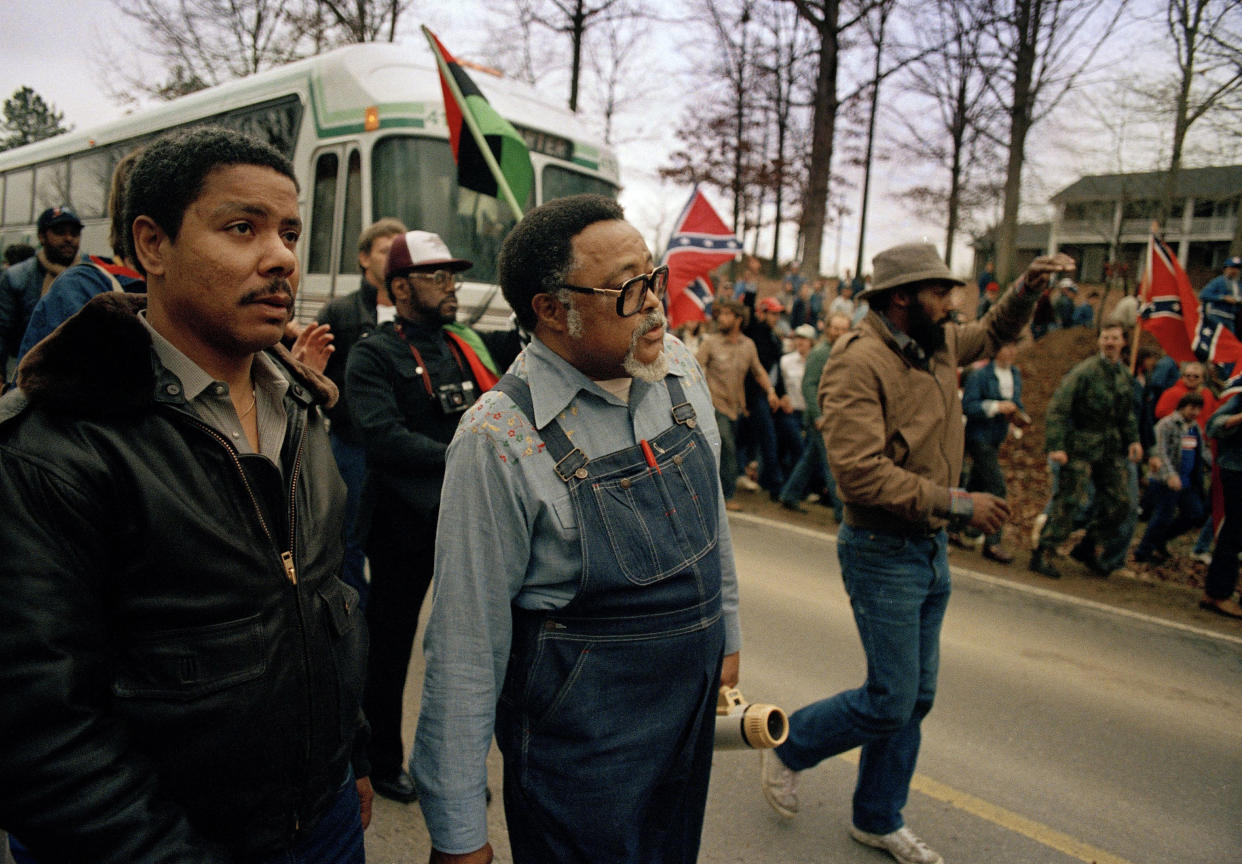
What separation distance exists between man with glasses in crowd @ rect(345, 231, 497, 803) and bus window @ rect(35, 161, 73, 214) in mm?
11500

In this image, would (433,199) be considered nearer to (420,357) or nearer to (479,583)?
(420,357)

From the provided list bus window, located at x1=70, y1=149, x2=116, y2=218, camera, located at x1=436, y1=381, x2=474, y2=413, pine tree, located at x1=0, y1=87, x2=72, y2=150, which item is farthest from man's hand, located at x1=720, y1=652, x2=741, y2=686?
pine tree, located at x1=0, y1=87, x2=72, y2=150

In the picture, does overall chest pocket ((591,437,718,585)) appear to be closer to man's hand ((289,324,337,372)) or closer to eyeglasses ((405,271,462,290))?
man's hand ((289,324,337,372))

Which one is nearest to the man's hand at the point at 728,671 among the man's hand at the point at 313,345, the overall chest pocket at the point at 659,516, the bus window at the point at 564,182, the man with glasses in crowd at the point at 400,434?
the overall chest pocket at the point at 659,516

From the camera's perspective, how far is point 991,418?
7.49 metres

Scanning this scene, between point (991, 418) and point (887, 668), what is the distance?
5413 millimetres

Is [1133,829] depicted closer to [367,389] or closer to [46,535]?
[367,389]

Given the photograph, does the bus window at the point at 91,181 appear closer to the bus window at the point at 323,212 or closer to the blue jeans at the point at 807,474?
the bus window at the point at 323,212

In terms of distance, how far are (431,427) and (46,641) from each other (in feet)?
6.95

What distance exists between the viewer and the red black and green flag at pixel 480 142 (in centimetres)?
418

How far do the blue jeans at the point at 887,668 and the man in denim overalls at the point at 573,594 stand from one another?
116cm

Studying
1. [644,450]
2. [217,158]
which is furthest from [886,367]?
[217,158]

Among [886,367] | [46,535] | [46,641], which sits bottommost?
[46,641]

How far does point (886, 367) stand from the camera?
9.26 ft
